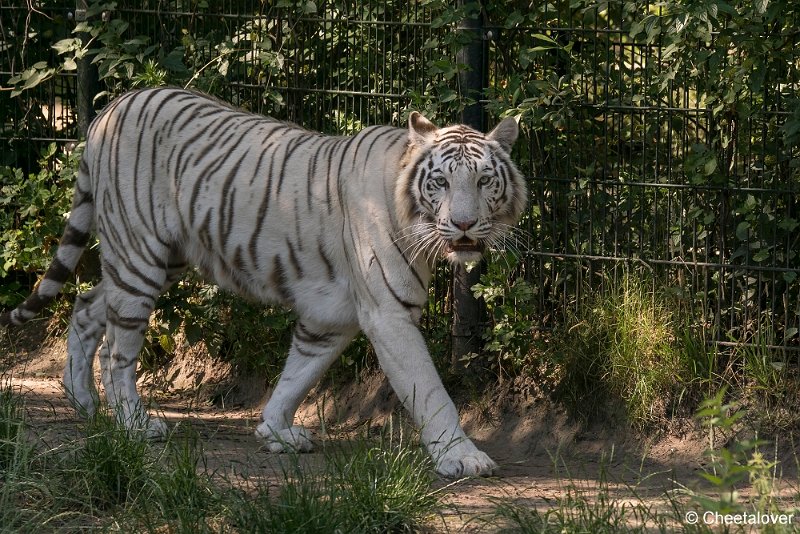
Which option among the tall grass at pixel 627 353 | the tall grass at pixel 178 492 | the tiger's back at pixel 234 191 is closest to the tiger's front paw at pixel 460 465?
the tall grass at pixel 178 492

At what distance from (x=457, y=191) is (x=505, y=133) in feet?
1.41

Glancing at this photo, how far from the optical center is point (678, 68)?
5.44 metres

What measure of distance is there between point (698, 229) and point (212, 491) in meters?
2.84

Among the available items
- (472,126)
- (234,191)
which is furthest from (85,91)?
(472,126)

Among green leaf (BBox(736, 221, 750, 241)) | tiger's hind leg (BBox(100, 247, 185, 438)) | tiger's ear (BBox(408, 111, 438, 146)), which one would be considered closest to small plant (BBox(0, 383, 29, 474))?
tiger's hind leg (BBox(100, 247, 185, 438))

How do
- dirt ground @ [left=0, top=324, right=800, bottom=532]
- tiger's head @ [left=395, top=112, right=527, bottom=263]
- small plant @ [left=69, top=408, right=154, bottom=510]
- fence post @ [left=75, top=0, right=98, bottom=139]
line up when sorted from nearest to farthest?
small plant @ [left=69, top=408, right=154, bottom=510]
dirt ground @ [left=0, top=324, right=800, bottom=532]
tiger's head @ [left=395, top=112, right=527, bottom=263]
fence post @ [left=75, top=0, right=98, bottom=139]

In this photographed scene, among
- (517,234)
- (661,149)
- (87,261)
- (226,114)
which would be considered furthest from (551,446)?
(87,261)

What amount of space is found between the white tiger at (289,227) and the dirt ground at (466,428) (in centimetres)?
25

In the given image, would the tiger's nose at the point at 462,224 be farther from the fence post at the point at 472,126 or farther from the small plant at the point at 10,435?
the small plant at the point at 10,435

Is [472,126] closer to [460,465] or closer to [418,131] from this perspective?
[418,131]

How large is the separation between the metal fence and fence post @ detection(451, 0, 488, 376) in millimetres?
35

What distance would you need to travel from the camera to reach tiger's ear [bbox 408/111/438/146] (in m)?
5.15

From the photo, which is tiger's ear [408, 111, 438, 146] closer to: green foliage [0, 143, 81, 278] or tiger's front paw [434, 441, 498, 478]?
tiger's front paw [434, 441, 498, 478]

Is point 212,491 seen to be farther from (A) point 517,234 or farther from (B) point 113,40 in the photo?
(B) point 113,40
